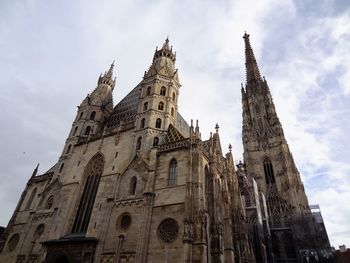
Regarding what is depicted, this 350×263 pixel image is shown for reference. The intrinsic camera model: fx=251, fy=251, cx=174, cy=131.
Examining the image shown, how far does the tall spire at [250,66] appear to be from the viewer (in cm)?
6594

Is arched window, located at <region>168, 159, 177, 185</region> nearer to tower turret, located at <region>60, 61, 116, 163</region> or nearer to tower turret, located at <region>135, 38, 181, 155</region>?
tower turret, located at <region>135, 38, 181, 155</region>

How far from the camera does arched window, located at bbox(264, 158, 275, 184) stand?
Answer: 4654cm

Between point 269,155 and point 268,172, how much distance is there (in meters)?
3.53

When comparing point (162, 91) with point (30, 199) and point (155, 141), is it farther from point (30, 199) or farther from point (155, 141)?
point (30, 199)

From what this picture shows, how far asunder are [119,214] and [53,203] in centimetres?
914

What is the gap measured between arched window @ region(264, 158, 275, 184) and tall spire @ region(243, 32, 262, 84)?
24898 millimetres

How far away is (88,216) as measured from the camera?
72.1 feet

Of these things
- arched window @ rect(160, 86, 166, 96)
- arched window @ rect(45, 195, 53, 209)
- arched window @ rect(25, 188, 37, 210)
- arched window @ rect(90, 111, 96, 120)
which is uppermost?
arched window @ rect(160, 86, 166, 96)

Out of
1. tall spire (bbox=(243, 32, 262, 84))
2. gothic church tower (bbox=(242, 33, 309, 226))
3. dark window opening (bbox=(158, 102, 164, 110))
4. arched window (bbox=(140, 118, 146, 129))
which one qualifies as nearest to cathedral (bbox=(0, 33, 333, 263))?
arched window (bbox=(140, 118, 146, 129))

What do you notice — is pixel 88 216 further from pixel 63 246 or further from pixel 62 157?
pixel 62 157

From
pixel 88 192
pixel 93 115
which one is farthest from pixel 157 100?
pixel 88 192

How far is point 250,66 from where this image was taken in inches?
2751

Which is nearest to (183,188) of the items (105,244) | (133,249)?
(133,249)

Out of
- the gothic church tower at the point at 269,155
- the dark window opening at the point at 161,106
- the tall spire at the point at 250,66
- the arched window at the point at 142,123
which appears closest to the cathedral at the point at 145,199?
the arched window at the point at 142,123
